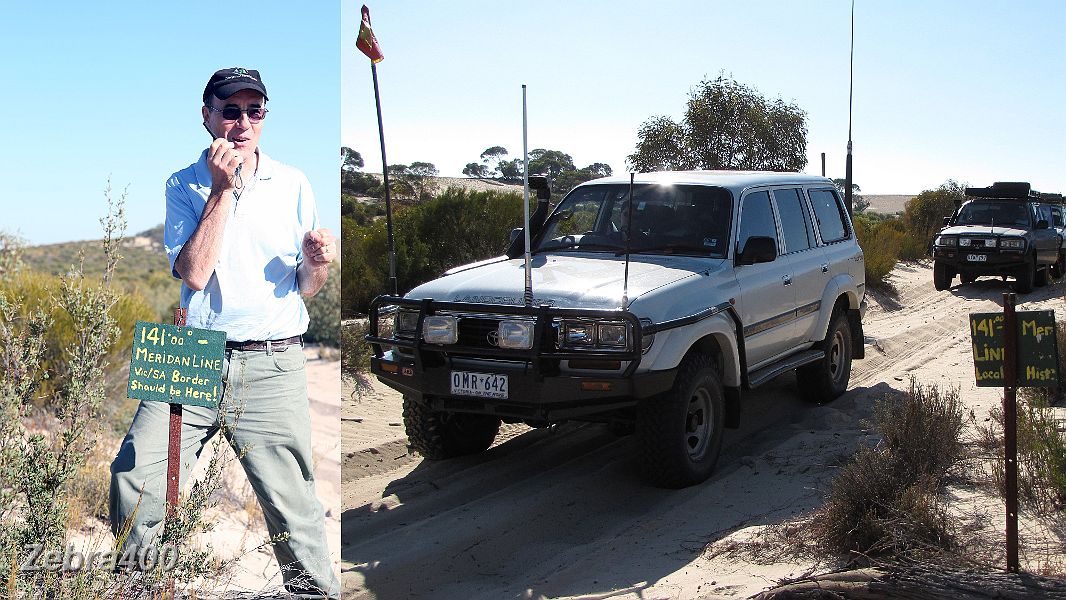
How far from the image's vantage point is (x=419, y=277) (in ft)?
49.6

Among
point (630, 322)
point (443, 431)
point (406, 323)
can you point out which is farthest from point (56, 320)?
point (630, 322)

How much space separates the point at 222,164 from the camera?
3.66 m

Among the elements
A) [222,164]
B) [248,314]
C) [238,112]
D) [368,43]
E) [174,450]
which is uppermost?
[368,43]

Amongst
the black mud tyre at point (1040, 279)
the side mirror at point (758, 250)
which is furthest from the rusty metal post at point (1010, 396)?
the black mud tyre at point (1040, 279)

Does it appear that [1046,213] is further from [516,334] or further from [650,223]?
[516,334]

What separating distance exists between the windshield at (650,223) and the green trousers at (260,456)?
3562 mm

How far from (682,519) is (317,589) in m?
2.35

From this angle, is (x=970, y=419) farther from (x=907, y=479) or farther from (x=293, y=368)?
(x=293, y=368)

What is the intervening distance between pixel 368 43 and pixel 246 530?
13.7 feet

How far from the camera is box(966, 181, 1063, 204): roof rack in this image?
1802 cm

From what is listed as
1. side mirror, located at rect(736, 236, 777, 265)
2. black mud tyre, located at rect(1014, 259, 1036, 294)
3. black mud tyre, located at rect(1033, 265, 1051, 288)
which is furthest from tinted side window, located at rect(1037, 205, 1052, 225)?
side mirror, located at rect(736, 236, 777, 265)

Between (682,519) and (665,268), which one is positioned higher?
(665,268)

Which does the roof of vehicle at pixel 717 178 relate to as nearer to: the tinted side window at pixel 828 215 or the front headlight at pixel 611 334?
the tinted side window at pixel 828 215

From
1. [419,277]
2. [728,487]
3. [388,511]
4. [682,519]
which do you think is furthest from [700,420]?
[419,277]
